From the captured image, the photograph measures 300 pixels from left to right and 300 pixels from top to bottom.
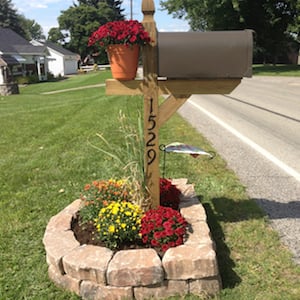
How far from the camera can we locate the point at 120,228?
3.12 m

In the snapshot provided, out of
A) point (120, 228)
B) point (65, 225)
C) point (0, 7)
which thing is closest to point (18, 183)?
point (65, 225)

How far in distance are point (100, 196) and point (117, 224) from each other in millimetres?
495

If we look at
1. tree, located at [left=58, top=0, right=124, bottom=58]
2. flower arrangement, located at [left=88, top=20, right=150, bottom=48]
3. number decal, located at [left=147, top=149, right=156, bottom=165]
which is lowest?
number decal, located at [left=147, top=149, right=156, bottom=165]

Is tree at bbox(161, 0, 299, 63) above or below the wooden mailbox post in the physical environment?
above

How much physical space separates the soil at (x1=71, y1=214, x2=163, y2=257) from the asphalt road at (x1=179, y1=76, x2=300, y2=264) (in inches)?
52.8

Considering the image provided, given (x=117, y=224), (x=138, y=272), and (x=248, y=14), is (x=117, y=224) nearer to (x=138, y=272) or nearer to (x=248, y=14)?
(x=138, y=272)

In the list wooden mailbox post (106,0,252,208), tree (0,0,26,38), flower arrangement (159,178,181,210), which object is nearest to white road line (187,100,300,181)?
flower arrangement (159,178,181,210)

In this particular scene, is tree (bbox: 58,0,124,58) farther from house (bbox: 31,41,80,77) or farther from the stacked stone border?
the stacked stone border

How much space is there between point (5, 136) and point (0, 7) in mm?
83717

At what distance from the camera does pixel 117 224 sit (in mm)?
3133

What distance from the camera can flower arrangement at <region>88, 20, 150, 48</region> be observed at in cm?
301

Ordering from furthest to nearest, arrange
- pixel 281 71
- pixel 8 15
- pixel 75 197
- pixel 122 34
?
pixel 8 15
pixel 281 71
pixel 75 197
pixel 122 34

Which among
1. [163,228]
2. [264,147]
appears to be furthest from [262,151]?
[163,228]

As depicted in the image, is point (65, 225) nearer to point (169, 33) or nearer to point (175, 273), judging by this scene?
point (175, 273)
